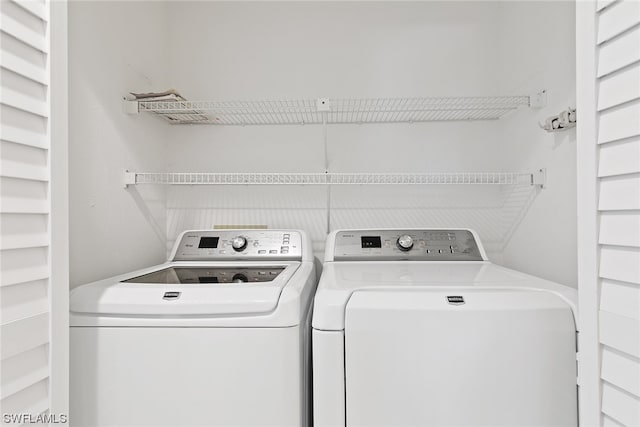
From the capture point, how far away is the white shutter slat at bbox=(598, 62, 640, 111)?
2.39ft

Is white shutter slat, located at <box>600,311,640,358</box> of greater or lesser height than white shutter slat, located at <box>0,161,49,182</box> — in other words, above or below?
below

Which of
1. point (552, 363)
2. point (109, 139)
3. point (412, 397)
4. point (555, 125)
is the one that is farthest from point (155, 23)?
point (552, 363)

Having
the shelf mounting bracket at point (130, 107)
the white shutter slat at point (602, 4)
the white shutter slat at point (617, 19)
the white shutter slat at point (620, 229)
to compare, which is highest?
the shelf mounting bracket at point (130, 107)

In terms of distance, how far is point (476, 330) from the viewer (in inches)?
42.1

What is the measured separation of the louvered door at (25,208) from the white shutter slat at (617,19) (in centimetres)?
117

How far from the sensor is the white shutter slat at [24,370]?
0.82 metres

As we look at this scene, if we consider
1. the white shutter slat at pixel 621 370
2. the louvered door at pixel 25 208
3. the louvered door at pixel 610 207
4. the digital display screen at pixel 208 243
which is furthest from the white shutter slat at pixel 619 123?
the digital display screen at pixel 208 243

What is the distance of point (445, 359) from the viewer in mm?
1072

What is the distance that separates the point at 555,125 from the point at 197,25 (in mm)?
1785

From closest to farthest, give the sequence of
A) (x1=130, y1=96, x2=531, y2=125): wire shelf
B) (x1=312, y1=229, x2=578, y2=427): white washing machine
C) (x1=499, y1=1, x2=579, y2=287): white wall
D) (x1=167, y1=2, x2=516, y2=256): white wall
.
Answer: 1. (x1=312, y1=229, x2=578, y2=427): white washing machine
2. (x1=499, y1=1, x2=579, y2=287): white wall
3. (x1=130, y1=96, x2=531, y2=125): wire shelf
4. (x1=167, y1=2, x2=516, y2=256): white wall

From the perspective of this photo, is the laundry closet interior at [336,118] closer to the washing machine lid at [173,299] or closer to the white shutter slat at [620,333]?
the washing machine lid at [173,299]

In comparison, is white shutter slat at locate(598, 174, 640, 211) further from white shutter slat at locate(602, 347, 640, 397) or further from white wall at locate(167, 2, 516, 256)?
white wall at locate(167, 2, 516, 256)

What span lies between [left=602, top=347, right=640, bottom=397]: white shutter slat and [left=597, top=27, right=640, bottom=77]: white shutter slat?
1.77 feet

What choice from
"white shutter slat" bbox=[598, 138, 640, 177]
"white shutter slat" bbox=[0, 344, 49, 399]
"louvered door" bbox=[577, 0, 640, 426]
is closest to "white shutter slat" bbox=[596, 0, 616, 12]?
"louvered door" bbox=[577, 0, 640, 426]
